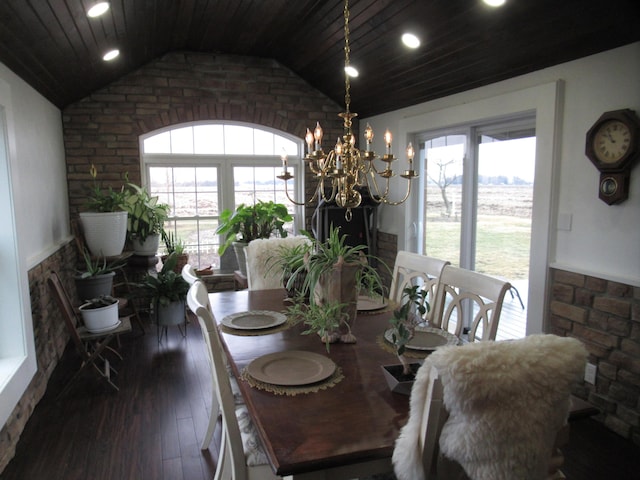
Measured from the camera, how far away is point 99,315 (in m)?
3.26

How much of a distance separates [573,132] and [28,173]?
349 centimetres

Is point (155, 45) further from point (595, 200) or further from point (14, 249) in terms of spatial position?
point (595, 200)

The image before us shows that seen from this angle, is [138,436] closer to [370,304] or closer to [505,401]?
[370,304]

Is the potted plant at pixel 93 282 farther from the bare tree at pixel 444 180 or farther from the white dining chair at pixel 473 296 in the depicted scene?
the bare tree at pixel 444 180

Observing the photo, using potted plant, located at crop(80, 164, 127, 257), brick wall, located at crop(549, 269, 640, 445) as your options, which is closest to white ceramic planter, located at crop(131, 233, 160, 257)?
potted plant, located at crop(80, 164, 127, 257)

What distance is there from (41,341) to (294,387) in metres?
2.34

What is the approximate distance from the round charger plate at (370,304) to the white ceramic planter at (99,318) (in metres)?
1.85

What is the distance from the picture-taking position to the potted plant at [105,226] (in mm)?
3840

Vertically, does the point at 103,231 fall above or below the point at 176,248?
above

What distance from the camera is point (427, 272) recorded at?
2705 mm

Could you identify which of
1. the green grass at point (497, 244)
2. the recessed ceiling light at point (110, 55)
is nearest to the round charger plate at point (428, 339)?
the green grass at point (497, 244)

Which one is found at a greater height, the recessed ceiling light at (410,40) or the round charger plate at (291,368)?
the recessed ceiling light at (410,40)

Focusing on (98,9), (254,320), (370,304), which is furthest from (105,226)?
(370,304)

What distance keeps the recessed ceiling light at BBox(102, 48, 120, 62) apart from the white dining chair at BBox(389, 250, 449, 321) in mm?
2654
